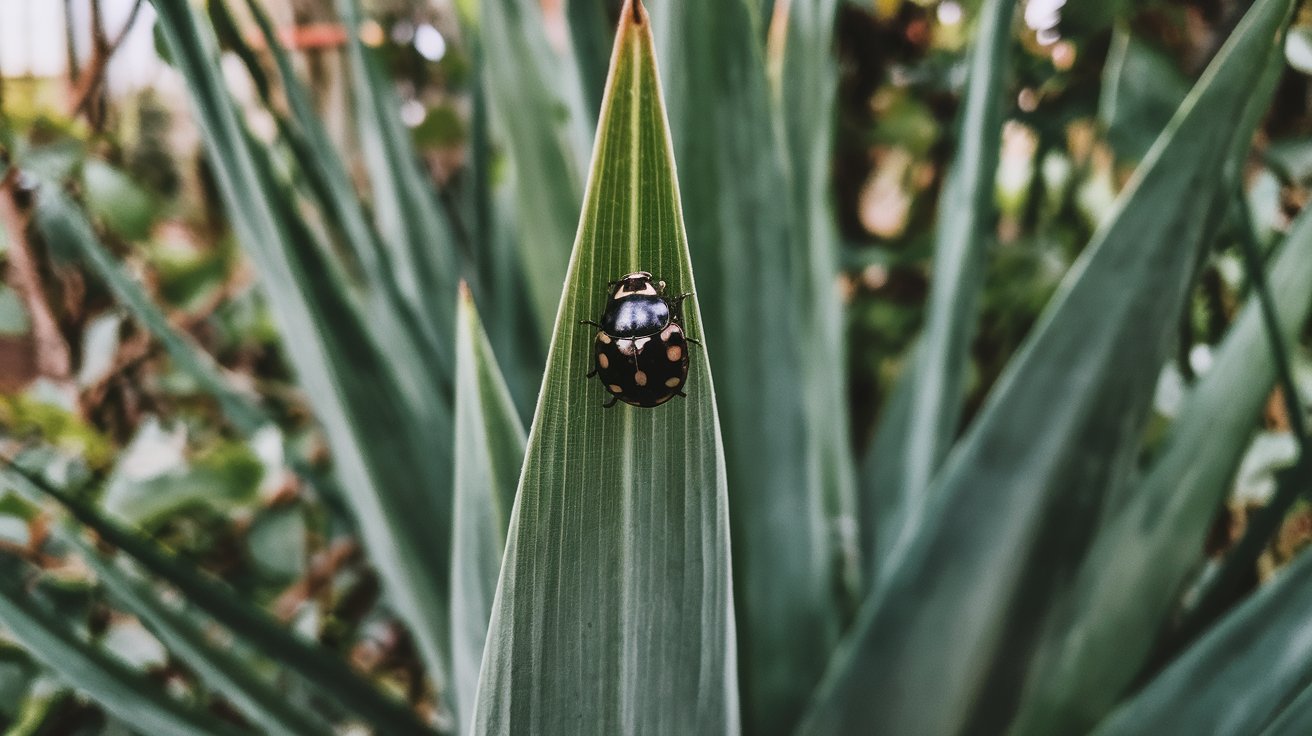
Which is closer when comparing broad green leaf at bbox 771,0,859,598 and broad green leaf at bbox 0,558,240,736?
broad green leaf at bbox 0,558,240,736

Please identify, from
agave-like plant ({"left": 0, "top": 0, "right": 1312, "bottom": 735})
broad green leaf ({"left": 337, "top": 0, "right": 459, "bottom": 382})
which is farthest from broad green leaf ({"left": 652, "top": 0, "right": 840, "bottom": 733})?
broad green leaf ({"left": 337, "top": 0, "right": 459, "bottom": 382})

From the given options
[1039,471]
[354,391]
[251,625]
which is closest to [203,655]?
[251,625]

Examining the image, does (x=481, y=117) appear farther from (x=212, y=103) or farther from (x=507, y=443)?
(x=507, y=443)

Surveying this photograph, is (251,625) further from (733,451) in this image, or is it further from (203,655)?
(733,451)

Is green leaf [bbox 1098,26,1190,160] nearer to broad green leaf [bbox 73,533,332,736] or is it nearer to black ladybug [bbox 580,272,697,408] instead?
black ladybug [bbox 580,272,697,408]

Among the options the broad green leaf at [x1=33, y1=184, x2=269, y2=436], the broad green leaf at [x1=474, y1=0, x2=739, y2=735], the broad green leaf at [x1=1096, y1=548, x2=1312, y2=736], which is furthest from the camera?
the broad green leaf at [x1=33, y1=184, x2=269, y2=436]
